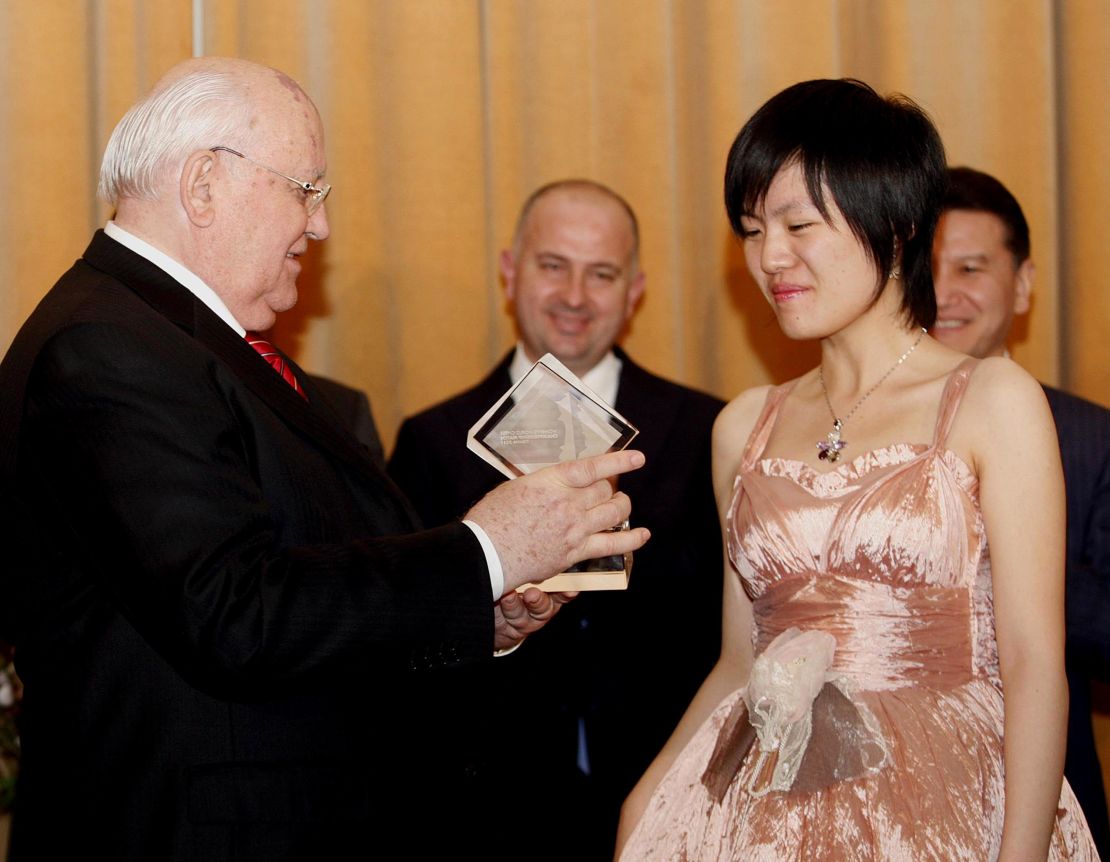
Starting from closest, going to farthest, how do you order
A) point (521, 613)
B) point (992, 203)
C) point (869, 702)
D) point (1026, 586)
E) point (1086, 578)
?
point (1026, 586), point (869, 702), point (521, 613), point (1086, 578), point (992, 203)

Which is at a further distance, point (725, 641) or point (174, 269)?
point (725, 641)

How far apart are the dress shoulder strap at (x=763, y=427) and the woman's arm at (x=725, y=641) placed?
0.07 feet

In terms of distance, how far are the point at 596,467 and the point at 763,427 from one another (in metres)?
0.49

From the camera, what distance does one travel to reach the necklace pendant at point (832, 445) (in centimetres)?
210

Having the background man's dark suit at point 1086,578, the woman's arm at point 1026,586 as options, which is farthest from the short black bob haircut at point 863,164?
the background man's dark suit at point 1086,578

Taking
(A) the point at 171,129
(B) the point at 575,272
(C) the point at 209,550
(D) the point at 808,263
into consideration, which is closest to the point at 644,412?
(B) the point at 575,272

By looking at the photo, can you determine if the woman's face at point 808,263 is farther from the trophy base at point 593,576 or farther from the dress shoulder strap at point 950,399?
the trophy base at point 593,576

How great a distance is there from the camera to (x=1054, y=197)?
378 centimetres

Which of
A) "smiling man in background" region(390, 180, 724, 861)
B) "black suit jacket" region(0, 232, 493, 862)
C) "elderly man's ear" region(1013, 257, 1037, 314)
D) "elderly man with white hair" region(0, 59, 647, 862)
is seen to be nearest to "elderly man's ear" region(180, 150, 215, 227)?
"elderly man with white hair" region(0, 59, 647, 862)

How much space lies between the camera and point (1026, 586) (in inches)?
71.6

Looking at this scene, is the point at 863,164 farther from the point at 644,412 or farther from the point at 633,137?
the point at 633,137

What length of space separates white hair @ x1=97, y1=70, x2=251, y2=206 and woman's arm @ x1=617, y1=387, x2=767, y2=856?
A: 989 mm

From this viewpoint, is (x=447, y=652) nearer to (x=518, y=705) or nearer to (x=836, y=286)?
(x=836, y=286)

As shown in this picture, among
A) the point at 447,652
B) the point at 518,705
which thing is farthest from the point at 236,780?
the point at 518,705
